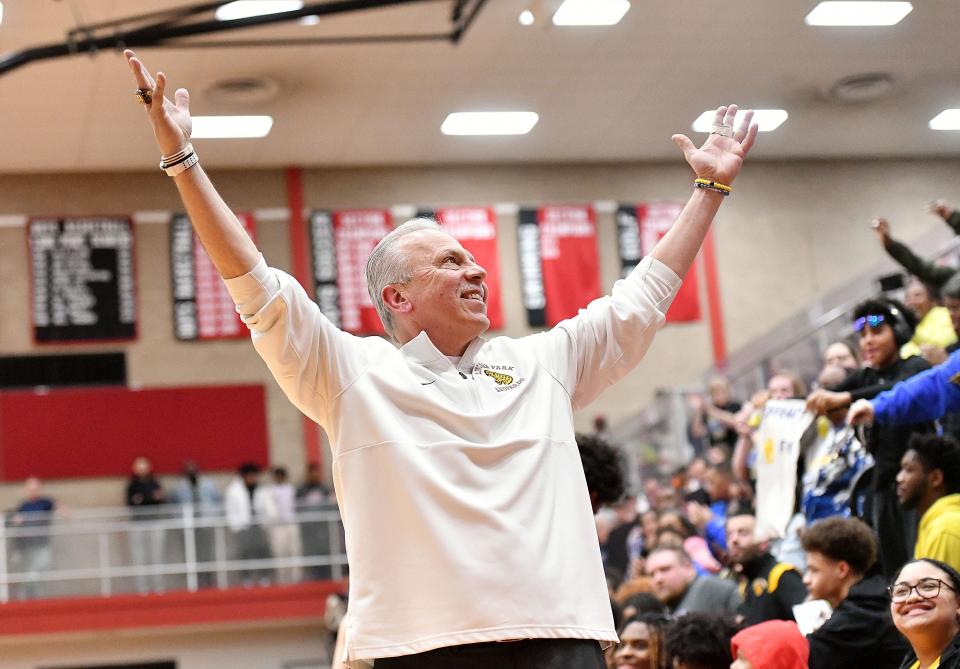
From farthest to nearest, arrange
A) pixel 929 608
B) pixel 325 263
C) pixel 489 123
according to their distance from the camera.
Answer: pixel 325 263
pixel 489 123
pixel 929 608

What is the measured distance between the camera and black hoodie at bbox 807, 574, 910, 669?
479cm

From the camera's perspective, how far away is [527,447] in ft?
8.02

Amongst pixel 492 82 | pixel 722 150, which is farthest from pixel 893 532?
pixel 492 82

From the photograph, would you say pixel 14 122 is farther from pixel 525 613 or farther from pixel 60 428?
pixel 525 613

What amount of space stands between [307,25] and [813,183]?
31.8 feet

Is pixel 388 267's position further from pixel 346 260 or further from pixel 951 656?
pixel 346 260

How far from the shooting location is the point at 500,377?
2.55 m

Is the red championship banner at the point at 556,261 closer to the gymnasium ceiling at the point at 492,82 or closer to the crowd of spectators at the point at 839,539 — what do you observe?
the gymnasium ceiling at the point at 492,82

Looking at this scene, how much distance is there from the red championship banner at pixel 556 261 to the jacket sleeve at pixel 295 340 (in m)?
16.8

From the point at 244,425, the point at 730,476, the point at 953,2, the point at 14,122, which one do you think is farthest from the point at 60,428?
the point at 953,2

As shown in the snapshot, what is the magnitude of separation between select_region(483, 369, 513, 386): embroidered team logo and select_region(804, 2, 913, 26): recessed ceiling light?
13254 mm

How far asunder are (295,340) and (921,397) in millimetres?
3724

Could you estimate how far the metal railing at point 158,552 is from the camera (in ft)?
46.5

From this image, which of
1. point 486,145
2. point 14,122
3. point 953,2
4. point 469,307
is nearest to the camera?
point 469,307
